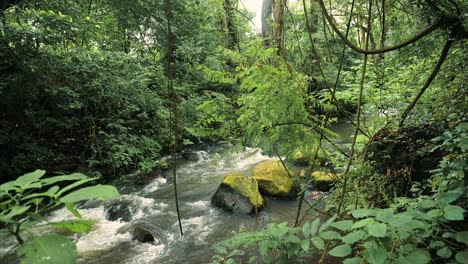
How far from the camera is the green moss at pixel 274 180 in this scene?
654 centimetres

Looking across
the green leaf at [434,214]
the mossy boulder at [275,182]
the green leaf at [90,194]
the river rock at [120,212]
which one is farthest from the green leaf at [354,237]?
the river rock at [120,212]

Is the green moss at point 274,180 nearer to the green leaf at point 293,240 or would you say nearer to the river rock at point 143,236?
the river rock at point 143,236

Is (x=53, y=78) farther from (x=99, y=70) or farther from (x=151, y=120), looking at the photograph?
(x=151, y=120)

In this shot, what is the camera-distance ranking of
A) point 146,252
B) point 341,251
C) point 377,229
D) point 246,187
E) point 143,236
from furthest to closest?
point 246,187 → point 143,236 → point 146,252 → point 341,251 → point 377,229

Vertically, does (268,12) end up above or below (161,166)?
above

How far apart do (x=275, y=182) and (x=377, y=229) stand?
211 inches

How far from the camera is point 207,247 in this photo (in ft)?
16.5

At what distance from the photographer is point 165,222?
599 centimetres

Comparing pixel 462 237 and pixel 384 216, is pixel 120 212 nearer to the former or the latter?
pixel 384 216

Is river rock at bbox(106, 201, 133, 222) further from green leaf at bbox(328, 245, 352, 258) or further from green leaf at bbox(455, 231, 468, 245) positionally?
green leaf at bbox(455, 231, 468, 245)

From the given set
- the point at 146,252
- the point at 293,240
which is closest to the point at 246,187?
the point at 146,252

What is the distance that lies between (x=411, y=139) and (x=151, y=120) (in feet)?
23.3

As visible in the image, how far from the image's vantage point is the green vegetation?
1562mm

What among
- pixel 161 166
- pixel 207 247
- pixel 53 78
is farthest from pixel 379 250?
pixel 161 166
